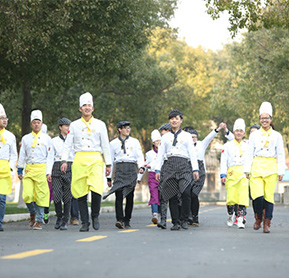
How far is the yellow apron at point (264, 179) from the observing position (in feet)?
42.8

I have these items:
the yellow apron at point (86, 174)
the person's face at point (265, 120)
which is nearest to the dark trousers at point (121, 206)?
the yellow apron at point (86, 174)

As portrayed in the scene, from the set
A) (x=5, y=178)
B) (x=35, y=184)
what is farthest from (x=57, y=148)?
(x=5, y=178)

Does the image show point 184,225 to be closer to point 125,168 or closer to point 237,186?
point 125,168

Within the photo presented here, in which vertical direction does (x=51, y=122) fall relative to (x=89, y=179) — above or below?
above

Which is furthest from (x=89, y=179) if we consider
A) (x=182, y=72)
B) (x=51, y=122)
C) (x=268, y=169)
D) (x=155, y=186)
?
(x=182, y=72)

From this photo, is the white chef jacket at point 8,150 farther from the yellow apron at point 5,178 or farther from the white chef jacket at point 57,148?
the white chef jacket at point 57,148

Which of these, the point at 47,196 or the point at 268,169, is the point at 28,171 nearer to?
the point at 47,196

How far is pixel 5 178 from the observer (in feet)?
46.2

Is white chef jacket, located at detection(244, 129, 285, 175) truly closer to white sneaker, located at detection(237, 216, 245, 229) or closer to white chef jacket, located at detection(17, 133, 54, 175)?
white sneaker, located at detection(237, 216, 245, 229)

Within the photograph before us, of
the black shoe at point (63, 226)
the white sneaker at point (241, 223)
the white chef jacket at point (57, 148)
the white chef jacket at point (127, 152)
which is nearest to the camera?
the black shoe at point (63, 226)

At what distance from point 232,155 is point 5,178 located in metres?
4.56

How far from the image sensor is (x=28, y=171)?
47.1ft

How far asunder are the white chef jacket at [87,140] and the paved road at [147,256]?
5.12ft

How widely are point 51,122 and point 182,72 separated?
2978cm
